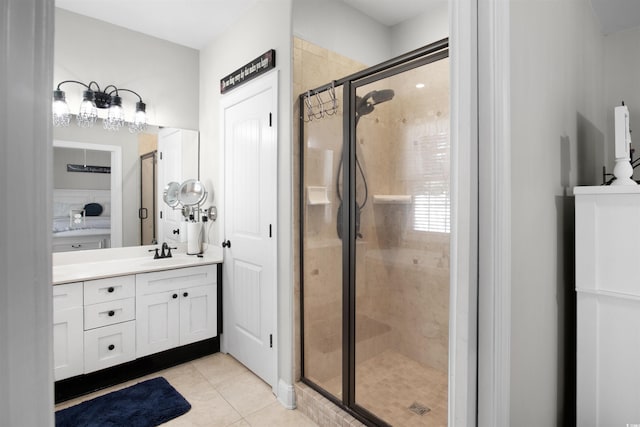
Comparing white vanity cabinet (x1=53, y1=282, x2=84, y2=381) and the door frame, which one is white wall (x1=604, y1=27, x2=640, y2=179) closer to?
the door frame

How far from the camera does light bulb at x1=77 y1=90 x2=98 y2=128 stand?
2457 millimetres

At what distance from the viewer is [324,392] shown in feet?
6.59

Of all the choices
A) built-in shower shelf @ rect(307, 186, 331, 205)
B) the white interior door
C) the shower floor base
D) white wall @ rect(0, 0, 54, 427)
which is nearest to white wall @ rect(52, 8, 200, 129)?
the white interior door

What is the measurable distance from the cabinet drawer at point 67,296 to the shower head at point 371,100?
6.63 feet

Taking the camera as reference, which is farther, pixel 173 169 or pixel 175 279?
pixel 173 169

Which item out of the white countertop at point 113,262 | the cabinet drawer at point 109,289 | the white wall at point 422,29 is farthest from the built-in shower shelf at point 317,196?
the white wall at point 422,29

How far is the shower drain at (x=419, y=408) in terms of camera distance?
1780 mm

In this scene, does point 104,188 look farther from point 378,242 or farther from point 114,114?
point 378,242

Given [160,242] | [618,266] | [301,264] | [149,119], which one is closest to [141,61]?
[149,119]

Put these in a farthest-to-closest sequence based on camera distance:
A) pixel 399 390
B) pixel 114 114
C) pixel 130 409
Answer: pixel 114 114, pixel 130 409, pixel 399 390

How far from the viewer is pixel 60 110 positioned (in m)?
2.36

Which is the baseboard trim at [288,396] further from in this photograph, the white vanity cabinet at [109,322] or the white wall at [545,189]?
the white wall at [545,189]

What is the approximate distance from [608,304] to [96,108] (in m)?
3.28

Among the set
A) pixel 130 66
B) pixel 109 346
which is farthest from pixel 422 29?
pixel 109 346
